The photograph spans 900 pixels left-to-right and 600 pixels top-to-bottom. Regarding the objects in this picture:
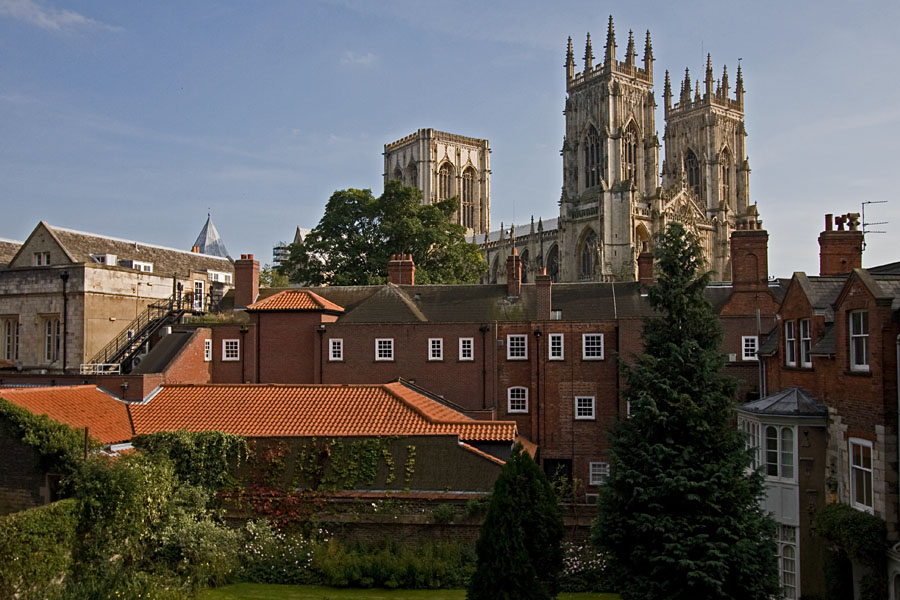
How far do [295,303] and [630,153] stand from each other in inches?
2597

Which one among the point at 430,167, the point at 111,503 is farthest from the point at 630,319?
the point at 430,167

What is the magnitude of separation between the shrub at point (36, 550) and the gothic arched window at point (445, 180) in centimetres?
11603

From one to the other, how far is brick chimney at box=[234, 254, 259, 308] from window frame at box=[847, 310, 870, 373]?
1126 inches

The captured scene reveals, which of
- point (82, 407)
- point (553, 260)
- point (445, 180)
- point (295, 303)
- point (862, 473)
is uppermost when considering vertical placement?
point (445, 180)

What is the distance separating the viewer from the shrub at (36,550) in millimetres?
18031

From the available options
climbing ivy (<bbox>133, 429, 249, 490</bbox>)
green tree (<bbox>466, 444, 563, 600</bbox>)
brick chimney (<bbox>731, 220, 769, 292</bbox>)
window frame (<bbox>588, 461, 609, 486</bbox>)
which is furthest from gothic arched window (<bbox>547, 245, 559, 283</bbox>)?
green tree (<bbox>466, 444, 563, 600</bbox>)

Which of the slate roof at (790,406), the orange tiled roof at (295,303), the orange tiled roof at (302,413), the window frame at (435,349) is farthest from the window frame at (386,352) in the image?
the slate roof at (790,406)

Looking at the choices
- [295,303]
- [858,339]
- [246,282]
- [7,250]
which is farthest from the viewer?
[7,250]

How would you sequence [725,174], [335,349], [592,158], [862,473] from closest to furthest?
[862,473] < [335,349] < [592,158] < [725,174]

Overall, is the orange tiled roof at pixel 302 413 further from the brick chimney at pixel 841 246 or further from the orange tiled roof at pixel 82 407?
the brick chimney at pixel 841 246

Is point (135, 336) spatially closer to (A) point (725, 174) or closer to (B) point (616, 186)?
(B) point (616, 186)

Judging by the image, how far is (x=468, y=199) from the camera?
455ft

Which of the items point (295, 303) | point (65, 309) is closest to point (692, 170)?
point (295, 303)

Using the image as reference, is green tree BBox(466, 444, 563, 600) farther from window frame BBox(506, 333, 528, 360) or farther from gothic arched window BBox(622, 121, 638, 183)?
gothic arched window BBox(622, 121, 638, 183)
